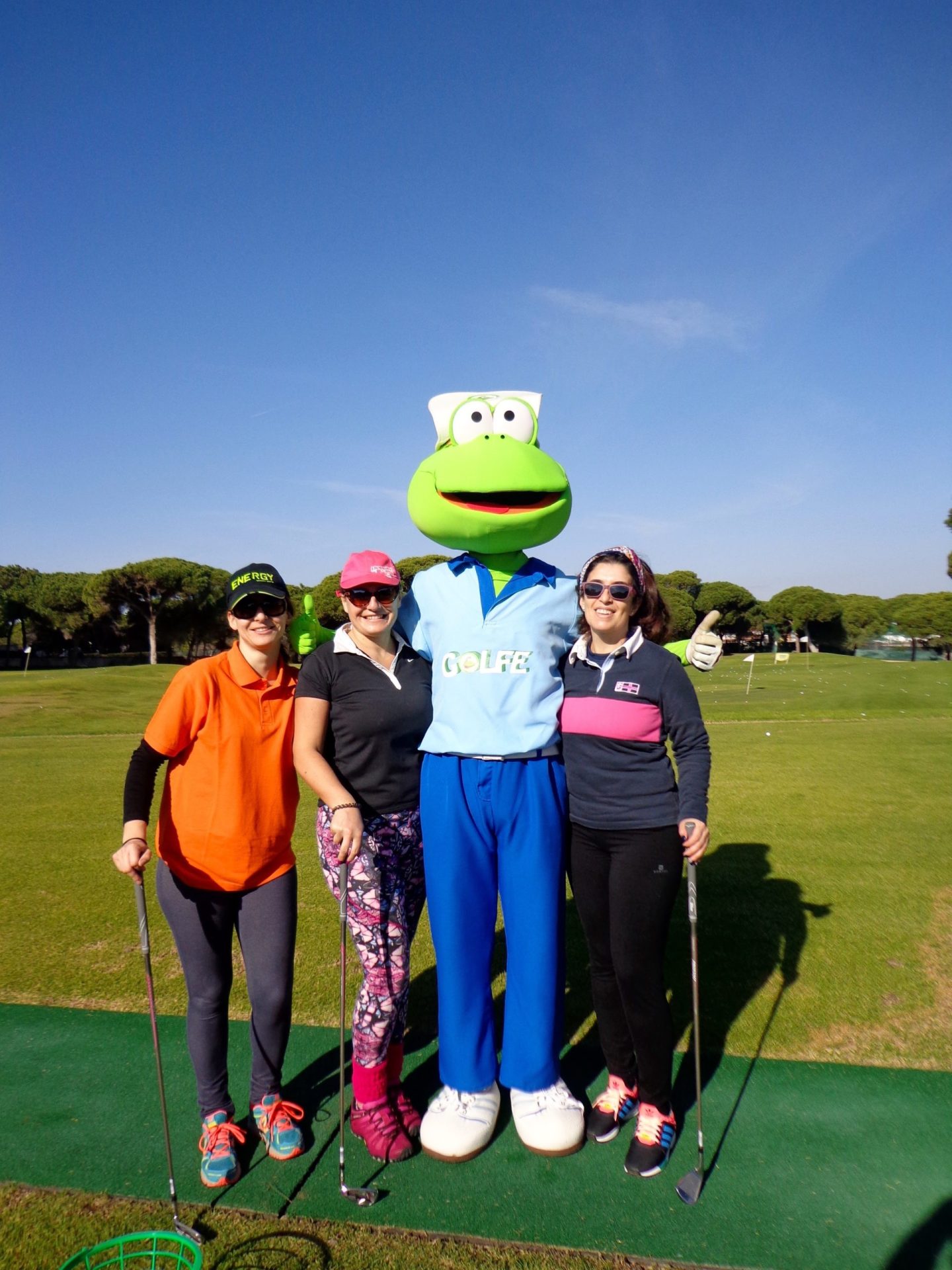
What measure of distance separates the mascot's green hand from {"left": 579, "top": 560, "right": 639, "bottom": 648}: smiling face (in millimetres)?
1262

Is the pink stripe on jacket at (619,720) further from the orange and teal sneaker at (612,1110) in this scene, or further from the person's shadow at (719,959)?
the person's shadow at (719,959)

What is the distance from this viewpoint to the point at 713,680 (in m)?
32.2

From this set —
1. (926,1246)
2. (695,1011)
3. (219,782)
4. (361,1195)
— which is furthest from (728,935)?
(219,782)

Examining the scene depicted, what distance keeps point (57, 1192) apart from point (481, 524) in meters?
2.81

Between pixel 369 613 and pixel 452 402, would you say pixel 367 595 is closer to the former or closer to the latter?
pixel 369 613

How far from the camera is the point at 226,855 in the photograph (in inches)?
118

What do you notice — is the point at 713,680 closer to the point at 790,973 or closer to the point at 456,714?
the point at 790,973

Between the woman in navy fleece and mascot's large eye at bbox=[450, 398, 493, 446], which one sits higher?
mascot's large eye at bbox=[450, 398, 493, 446]

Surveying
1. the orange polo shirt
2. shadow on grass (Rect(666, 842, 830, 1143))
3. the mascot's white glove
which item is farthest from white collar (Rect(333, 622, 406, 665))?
shadow on grass (Rect(666, 842, 830, 1143))

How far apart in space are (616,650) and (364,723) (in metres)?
1.03

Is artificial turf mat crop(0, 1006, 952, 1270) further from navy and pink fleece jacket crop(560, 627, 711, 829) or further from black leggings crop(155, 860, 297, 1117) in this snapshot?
navy and pink fleece jacket crop(560, 627, 711, 829)

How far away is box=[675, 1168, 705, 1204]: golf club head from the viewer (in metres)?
2.70

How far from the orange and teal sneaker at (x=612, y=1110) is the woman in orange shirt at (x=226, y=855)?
3.61 ft

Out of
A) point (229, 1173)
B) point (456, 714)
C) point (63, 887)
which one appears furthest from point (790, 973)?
point (63, 887)
